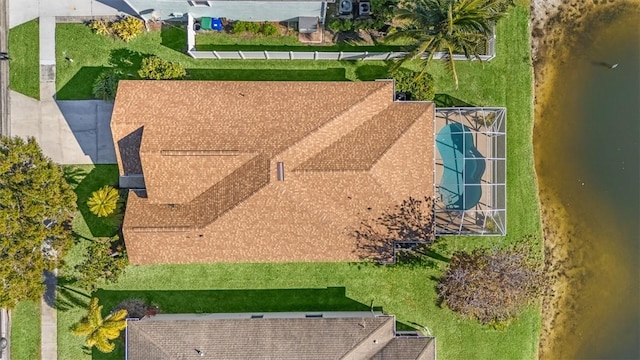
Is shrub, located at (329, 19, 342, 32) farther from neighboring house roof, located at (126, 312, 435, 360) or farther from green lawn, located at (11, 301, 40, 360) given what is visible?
green lawn, located at (11, 301, 40, 360)

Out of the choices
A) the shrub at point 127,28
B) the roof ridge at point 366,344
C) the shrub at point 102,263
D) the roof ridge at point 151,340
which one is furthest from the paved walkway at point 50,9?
the roof ridge at point 366,344

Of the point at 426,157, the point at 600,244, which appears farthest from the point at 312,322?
the point at 600,244

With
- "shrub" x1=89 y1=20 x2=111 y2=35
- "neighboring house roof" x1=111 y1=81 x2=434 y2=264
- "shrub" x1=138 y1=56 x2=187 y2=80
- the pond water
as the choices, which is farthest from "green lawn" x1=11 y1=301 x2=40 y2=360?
the pond water

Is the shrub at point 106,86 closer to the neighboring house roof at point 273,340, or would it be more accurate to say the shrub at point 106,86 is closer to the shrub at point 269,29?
the shrub at point 269,29

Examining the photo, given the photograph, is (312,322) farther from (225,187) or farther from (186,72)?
(186,72)

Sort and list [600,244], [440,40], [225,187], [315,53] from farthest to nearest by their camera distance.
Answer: [600,244] < [315,53] < [225,187] < [440,40]

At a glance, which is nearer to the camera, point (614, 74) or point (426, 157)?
point (426, 157)
